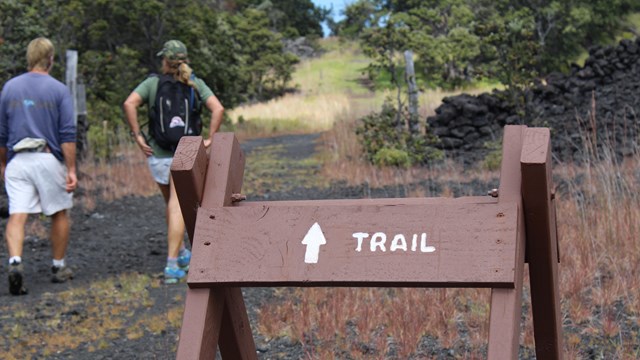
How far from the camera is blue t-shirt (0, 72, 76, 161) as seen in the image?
284 inches

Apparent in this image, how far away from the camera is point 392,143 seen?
15289 millimetres

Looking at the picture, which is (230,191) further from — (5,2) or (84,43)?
(84,43)

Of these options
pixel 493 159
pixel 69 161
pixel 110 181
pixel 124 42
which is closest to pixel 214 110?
pixel 69 161

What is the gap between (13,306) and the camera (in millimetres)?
6855

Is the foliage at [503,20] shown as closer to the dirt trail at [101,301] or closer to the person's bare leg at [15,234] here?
the dirt trail at [101,301]

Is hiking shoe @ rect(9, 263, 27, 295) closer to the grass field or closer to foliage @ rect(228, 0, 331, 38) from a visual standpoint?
the grass field

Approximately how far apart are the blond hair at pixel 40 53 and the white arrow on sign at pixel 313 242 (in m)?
4.78

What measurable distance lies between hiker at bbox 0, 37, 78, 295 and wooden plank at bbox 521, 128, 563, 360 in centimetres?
486

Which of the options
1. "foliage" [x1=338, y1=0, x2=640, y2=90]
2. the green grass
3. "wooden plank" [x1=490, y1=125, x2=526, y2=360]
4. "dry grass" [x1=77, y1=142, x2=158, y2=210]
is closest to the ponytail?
"wooden plank" [x1=490, y1=125, x2=526, y2=360]

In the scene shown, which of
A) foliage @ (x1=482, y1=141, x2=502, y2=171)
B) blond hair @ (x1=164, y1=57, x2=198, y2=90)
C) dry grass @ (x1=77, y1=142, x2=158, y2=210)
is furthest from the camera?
foliage @ (x1=482, y1=141, x2=502, y2=171)

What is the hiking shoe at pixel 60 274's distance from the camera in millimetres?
7715

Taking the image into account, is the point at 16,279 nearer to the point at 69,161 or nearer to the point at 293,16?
the point at 69,161

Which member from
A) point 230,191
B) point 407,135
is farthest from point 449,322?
point 407,135

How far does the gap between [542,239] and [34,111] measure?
516cm
